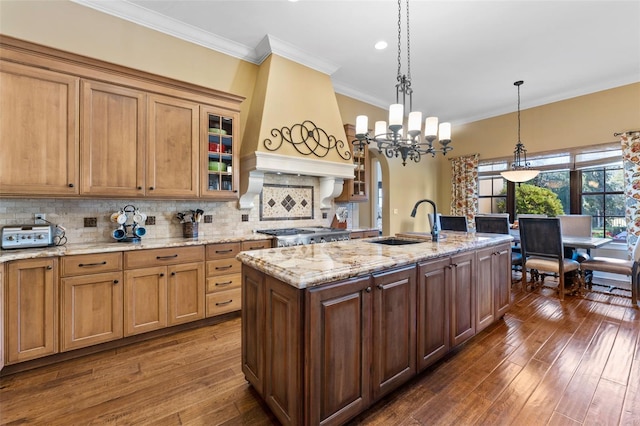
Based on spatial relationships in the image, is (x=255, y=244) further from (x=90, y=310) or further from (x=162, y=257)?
(x=90, y=310)

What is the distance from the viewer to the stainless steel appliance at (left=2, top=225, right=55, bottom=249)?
86.3 inches

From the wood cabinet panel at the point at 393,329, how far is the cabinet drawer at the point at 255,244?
1.92m

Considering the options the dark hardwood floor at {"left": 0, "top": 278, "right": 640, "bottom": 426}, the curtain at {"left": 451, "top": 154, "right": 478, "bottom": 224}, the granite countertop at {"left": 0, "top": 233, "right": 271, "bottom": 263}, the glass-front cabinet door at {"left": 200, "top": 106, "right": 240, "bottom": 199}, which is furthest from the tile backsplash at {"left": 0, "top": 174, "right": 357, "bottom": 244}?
the curtain at {"left": 451, "top": 154, "right": 478, "bottom": 224}

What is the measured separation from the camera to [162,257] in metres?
2.66

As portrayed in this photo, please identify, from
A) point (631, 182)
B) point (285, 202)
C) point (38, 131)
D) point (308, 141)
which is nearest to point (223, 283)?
point (285, 202)

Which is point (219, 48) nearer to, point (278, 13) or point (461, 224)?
point (278, 13)

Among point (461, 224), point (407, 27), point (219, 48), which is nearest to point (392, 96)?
point (407, 27)

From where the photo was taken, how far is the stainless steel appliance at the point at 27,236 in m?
2.19

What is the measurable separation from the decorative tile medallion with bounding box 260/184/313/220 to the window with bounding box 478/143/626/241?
4365 mm

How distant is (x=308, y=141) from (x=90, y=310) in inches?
118

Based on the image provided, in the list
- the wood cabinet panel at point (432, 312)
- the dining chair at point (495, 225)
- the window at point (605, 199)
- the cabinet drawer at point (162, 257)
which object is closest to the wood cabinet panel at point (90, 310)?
the cabinet drawer at point (162, 257)

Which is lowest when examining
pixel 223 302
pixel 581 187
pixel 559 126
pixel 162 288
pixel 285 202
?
pixel 223 302

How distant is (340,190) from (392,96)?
7.48ft

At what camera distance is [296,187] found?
4309 mm
